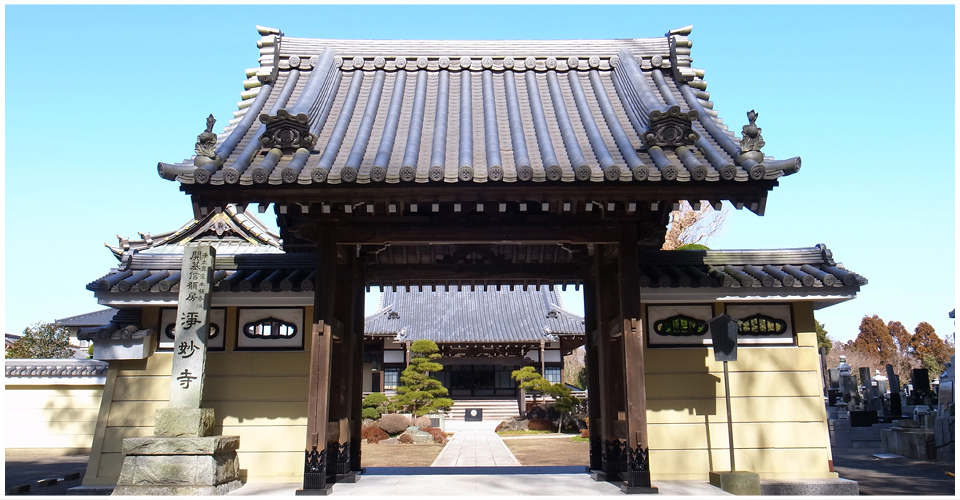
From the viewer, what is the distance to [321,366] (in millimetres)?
7191

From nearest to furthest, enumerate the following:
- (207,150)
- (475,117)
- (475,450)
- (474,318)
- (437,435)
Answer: (207,150)
(475,117)
(475,450)
(437,435)
(474,318)

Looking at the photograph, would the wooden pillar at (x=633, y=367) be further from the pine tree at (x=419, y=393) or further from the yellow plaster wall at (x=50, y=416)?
the pine tree at (x=419, y=393)

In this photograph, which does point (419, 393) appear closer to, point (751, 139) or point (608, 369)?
point (608, 369)

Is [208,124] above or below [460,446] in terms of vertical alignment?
above

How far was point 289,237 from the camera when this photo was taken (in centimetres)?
916

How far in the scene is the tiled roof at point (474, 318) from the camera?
36.2 metres

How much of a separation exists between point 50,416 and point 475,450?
1316 cm

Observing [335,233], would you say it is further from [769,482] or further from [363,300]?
[769,482]

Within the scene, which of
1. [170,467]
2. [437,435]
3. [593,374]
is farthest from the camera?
[437,435]

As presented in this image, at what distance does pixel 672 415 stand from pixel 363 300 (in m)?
4.65

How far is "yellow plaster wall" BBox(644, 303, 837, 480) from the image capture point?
8.56 meters

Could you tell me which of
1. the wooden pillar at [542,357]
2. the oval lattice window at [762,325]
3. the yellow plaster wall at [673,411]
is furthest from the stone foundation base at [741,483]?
the wooden pillar at [542,357]

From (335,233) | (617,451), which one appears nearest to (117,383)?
(335,233)

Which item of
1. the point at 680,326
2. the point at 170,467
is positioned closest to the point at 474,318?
the point at 680,326
